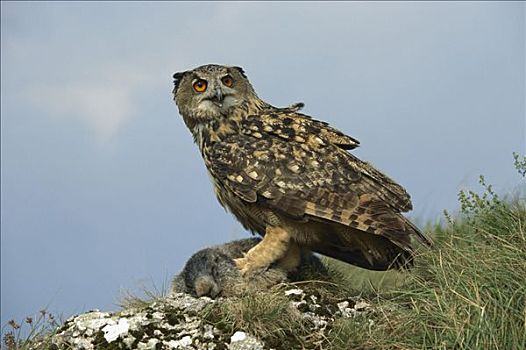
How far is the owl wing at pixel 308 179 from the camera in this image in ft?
21.8

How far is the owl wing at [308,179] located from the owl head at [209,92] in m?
0.28

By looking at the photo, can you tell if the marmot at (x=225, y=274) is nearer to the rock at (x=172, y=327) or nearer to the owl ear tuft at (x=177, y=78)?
the rock at (x=172, y=327)

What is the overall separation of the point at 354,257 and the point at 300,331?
1.34m

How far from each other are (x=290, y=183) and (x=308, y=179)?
0.15 m

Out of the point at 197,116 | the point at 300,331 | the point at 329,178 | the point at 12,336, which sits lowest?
the point at 300,331

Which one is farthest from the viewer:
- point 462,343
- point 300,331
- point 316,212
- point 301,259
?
point 301,259

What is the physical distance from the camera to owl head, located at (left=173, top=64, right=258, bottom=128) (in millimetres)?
7301

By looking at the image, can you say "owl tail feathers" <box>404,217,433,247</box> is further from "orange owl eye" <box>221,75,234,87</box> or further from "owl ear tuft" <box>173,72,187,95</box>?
"owl ear tuft" <box>173,72,187,95</box>

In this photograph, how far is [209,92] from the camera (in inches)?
287

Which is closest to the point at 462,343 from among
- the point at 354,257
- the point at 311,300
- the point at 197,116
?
the point at 311,300

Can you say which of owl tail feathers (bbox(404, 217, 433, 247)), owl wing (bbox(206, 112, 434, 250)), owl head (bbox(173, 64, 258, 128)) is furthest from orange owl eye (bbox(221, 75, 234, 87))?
owl tail feathers (bbox(404, 217, 433, 247))

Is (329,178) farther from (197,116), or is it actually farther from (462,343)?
(462,343)

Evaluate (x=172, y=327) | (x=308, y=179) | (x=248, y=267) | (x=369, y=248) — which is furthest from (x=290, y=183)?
(x=172, y=327)

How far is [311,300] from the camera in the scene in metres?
6.43
